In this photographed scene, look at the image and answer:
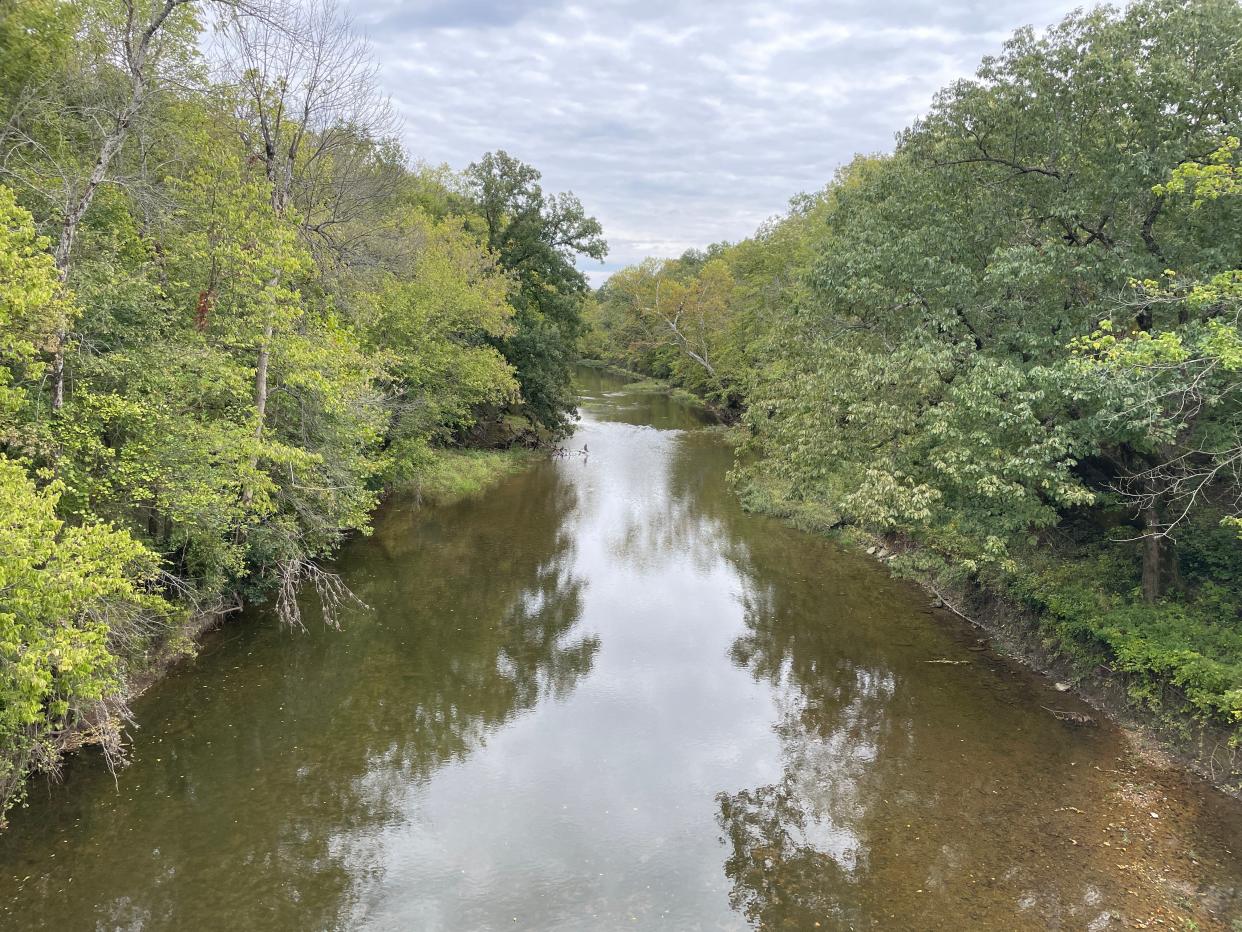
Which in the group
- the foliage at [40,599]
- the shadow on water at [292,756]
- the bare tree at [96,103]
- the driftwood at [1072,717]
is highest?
the bare tree at [96,103]

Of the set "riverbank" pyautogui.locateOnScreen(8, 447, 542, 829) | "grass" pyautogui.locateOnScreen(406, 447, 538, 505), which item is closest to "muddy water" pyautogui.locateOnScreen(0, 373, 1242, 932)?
"riverbank" pyautogui.locateOnScreen(8, 447, 542, 829)

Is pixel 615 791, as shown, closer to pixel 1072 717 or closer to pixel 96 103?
pixel 1072 717

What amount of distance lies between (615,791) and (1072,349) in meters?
10.8

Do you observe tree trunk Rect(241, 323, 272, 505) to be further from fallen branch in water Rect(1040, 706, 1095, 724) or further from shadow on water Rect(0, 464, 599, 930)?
fallen branch in water Rect(1040, 706, 1095, 724)

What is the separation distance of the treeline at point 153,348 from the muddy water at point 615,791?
4.52 feet

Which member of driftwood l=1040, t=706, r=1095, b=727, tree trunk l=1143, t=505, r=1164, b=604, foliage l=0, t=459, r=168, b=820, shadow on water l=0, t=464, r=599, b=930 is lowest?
shadow on water l=0, t=464, r=599, b=930

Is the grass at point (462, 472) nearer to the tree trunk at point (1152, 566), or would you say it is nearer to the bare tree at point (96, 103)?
the bare tree at point (96, 103)

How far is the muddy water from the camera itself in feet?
28.6

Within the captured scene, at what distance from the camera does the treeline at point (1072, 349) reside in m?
11.5

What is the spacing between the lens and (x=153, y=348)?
483 inches

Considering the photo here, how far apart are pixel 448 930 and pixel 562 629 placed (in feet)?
29.4

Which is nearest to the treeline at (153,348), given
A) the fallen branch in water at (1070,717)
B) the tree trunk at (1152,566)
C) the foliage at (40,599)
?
the foliage at (40,599)

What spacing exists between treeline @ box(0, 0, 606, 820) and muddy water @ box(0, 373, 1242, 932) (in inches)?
54.2

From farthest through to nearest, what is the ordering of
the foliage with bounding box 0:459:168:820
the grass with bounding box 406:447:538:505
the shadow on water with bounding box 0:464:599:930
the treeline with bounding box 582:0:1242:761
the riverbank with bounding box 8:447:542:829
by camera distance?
the grass with bounding box 406:447:538:505
the treeline with bounding box 582:0:1242:761
the riverbank with bounding box 8:447:542:829
the shadow on water with bounding box 0:464:599:930
the foliage with bounding box 0:459:168:820
